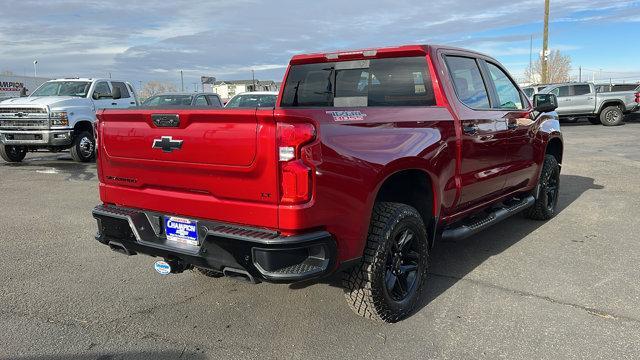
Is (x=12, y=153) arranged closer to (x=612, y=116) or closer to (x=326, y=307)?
(x=326, y=307)

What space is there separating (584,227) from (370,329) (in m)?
3.64

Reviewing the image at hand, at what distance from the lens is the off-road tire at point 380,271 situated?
331 centimetres

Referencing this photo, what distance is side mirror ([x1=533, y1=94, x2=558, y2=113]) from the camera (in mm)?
5496

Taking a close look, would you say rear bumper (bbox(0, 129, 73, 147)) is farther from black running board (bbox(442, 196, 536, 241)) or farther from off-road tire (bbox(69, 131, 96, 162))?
black running board (bbox(442, 196, 536, 241))

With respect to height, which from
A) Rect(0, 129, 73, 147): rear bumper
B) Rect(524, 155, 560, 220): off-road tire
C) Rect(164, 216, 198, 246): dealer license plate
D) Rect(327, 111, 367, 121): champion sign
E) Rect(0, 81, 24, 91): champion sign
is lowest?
Rect(524, 155, 560, 220): off-road tire

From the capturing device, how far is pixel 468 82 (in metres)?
4.52

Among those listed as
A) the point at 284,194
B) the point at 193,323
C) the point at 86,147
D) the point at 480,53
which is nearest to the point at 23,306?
the point at 193,323

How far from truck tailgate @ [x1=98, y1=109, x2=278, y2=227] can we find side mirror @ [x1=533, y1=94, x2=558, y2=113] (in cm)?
373

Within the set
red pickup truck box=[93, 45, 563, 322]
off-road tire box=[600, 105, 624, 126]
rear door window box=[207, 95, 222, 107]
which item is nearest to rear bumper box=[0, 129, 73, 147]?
rear door window box=[207, 95, 222, 107]

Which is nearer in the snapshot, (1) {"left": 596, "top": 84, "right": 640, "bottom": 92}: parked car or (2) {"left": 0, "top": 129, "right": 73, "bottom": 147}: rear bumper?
(2) {"left": 0, "top": 129, "right": 73, "bottom": 147}: rear bumper

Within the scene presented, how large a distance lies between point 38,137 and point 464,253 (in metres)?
9.92

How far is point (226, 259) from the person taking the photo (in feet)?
9.82

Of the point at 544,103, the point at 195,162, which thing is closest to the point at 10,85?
the point at 544,103

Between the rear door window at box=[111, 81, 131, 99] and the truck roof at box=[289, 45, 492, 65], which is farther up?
the rear door window at box=[111, 81, 131, 99]
